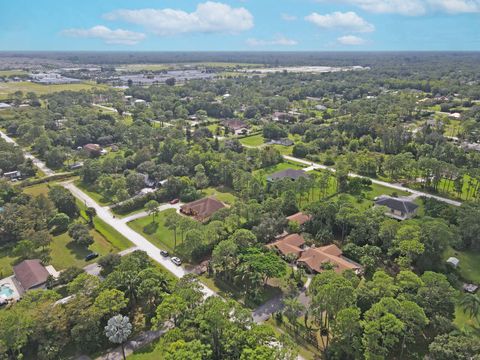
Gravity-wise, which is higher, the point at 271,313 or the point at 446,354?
the point at 446,354

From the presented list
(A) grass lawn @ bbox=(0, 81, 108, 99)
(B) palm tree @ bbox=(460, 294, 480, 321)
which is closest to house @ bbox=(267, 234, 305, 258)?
(B) palm tree @ bbox=(460, 294, 480, 321)

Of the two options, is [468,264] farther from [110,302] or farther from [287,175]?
[110,302]

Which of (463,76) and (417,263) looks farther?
(463,76)

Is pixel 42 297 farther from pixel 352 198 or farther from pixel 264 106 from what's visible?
pixel 264 106

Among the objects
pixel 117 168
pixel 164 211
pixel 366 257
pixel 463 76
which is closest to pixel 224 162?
pixel 164 211

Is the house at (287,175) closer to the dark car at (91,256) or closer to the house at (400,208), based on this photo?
the house at (400,208)

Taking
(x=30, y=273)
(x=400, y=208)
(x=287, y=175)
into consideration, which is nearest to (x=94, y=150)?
(x=287, y=175)

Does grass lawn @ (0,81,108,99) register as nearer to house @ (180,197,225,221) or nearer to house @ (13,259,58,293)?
house @ (180,197,225,221)

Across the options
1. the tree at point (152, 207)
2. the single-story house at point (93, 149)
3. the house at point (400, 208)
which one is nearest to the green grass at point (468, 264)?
the house at point (400, 208)
